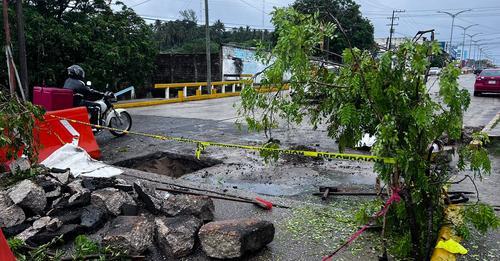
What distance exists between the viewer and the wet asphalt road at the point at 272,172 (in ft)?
13.4

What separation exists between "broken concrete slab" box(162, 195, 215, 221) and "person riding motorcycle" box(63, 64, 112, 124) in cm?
581

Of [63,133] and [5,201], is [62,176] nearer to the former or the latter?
[5,201]

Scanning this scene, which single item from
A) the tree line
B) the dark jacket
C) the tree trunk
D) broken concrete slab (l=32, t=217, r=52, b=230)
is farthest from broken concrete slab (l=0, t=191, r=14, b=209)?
the tree line

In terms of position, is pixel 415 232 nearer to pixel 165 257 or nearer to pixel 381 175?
pixel 381 175

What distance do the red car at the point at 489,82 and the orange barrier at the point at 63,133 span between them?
22.1 m

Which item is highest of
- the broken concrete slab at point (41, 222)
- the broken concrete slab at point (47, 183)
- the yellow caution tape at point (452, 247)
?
the yellow caution tape at point (452, 247)

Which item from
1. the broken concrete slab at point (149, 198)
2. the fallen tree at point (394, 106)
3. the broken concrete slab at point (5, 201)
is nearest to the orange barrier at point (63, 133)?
the broken concrete slab at point (5, 201)

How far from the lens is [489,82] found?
76.5 feet

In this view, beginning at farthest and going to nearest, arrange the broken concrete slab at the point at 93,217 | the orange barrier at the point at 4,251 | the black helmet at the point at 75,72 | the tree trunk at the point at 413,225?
1. the black helmet at the point at 75,72
2. the broken concrete slab at the point at 93,217
3. the tree trunk at the point at 413,225
4. the orange barrier at the point at 4,251

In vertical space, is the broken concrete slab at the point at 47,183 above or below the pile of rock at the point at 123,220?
above

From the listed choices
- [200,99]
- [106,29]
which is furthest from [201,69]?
[106,29]

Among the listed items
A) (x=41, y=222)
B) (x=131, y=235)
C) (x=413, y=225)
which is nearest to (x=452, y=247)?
(x=413, y=225)

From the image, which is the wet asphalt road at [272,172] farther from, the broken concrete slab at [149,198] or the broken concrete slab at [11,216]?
the broken concrete slab at [11,216]

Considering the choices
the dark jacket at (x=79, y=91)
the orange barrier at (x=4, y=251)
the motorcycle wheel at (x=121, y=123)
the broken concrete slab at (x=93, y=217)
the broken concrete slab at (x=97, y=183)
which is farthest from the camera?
the motorcycle wheel at (x=121, y=123)
